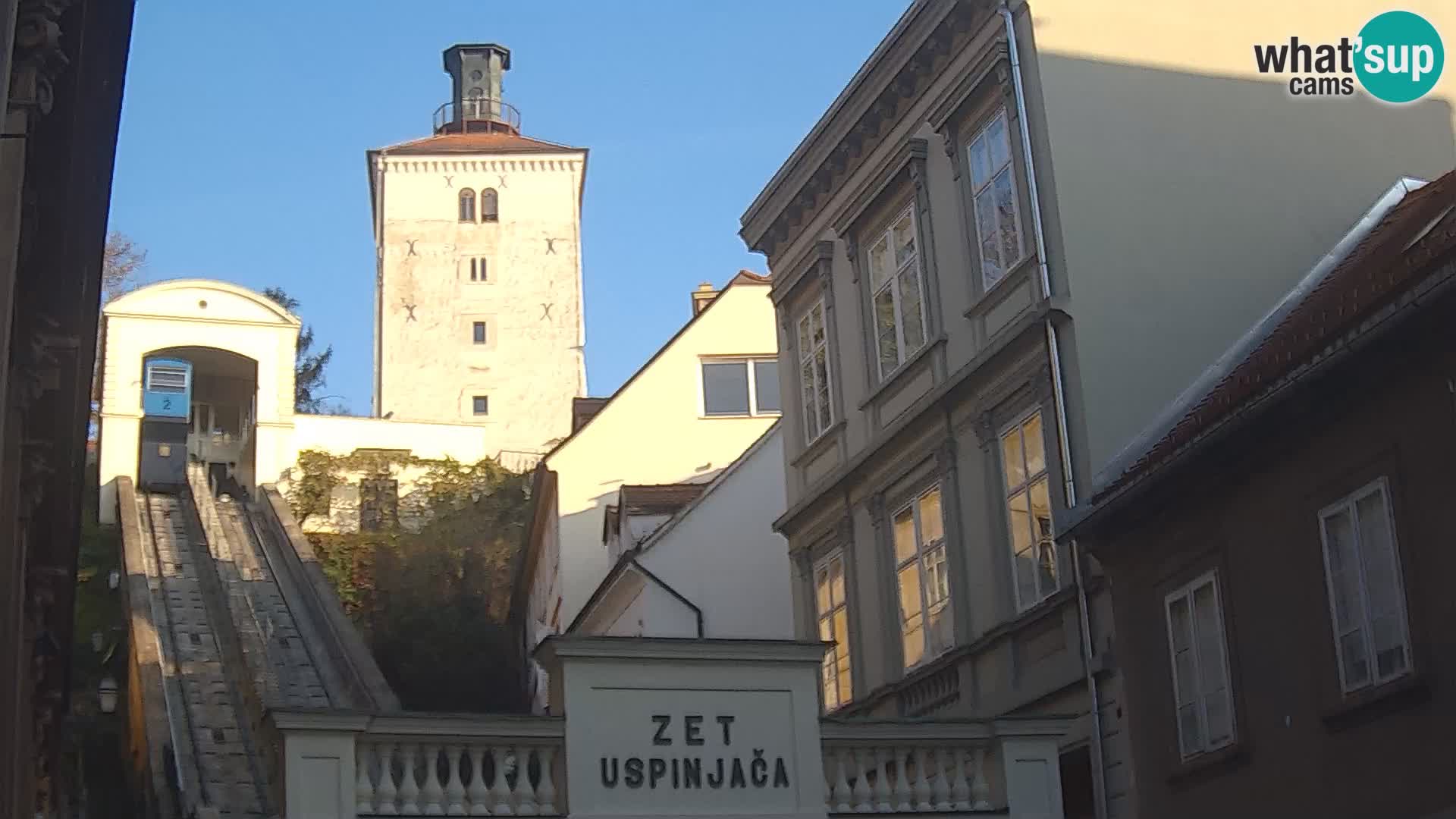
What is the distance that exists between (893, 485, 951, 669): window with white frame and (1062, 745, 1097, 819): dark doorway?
2.35 metres

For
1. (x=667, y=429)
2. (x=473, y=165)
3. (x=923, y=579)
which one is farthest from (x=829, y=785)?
(x=473, y=165)

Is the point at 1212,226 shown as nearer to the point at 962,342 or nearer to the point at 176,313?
the point at 962,342

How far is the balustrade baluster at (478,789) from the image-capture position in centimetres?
1453

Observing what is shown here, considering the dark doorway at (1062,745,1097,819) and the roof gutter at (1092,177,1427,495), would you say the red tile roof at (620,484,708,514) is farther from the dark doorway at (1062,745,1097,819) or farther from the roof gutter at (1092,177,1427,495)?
A: the roof gutter at (1092,177,1427,495)

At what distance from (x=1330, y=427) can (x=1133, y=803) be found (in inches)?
165

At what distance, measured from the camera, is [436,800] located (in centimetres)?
1443

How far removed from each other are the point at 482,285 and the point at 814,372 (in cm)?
5650

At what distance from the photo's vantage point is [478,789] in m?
14.6

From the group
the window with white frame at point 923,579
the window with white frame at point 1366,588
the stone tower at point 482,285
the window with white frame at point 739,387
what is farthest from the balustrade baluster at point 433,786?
the stone tower at point 482,285

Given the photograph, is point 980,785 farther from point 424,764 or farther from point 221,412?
point 221,412

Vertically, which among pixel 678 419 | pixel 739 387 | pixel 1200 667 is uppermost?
pixel 739 387

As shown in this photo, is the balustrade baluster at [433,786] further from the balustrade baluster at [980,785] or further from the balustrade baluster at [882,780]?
the balustrade baluster at [980,785]

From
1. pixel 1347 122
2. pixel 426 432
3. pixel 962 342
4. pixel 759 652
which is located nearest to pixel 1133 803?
pixel 759 652

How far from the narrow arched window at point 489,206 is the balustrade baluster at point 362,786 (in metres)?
69.6
